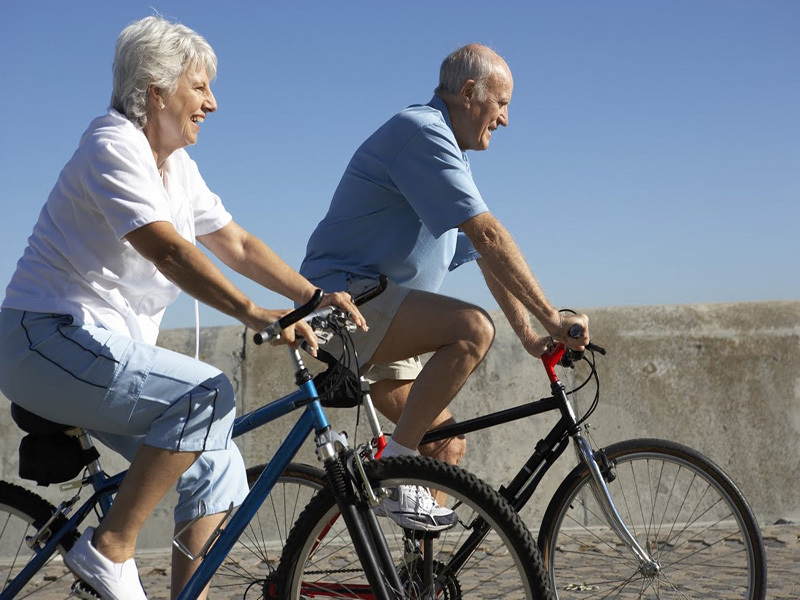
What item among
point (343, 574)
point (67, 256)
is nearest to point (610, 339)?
point (343, 574)

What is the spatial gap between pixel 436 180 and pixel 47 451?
1.56 metres

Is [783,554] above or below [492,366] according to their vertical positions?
below

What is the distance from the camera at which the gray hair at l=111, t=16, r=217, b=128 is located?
2920 mm

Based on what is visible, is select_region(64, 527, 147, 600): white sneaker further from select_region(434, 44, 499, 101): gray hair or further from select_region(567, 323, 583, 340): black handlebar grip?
select_region(434, 44, 499, 101): gray hair

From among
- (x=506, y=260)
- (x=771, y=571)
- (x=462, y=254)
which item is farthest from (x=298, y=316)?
(x=771, y=571)

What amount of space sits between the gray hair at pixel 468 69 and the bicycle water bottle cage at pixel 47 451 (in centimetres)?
186

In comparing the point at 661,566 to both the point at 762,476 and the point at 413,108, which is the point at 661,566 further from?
the point at 762,476

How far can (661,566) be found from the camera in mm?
3736

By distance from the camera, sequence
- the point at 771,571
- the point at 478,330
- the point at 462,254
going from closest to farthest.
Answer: the point at 478,330, the point at 462,254, the point at 771,571

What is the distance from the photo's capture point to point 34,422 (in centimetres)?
299

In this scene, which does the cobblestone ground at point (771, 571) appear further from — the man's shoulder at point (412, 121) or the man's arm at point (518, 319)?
the man's shoulder at point (412, 121)

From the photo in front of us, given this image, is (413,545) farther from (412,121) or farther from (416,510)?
(412,121)

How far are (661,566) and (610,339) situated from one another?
2311mm

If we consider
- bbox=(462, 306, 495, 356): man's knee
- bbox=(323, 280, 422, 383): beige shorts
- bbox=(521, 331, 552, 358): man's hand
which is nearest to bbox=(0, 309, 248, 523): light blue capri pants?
bbox=(323, 280, 422, 383): beige shorts
